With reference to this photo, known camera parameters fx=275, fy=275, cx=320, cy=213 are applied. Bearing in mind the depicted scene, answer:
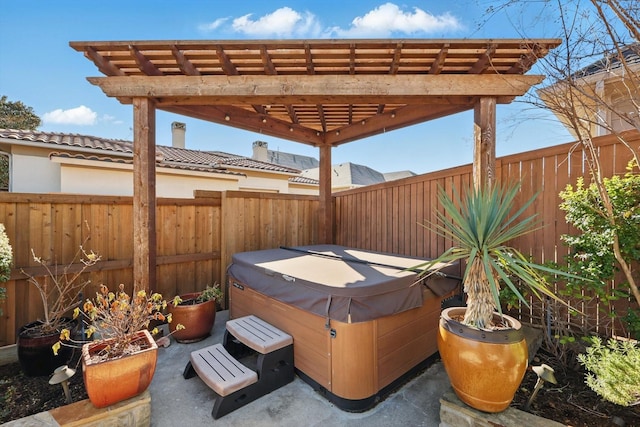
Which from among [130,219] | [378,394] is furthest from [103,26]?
[378,394]

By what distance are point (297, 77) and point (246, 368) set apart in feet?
9.94

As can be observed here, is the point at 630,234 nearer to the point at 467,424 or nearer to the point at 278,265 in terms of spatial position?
the point at 467,424

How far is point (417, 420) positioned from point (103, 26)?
6321mm

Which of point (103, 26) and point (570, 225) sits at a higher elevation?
point (103, 26)

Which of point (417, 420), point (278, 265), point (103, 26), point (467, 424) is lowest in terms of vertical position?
point (417, 420)

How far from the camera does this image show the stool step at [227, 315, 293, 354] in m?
2.44

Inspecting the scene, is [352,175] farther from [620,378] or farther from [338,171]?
[620,378]

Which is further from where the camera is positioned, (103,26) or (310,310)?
(103,26)

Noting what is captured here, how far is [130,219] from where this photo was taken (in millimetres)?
3676

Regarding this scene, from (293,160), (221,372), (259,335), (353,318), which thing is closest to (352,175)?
(293,160)

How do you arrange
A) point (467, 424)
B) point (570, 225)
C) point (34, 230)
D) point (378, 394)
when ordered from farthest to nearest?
1. point (34, 230)
2. point (570, 225)
3. point (378, 394)
4. point (467, 424)

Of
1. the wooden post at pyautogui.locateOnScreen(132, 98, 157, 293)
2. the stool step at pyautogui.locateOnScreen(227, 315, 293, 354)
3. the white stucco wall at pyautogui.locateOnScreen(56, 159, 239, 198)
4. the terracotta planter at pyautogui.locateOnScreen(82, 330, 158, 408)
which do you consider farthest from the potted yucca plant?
the white stucco wall at pyautogui.locateOnScreen(56, 159, 239, 198)

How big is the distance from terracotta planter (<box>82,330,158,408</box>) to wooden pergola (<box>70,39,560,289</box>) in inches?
51.8

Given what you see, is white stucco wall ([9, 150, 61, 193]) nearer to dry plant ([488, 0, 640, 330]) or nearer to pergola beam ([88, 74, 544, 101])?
pergola beam ([88, 74, 544, 101])
